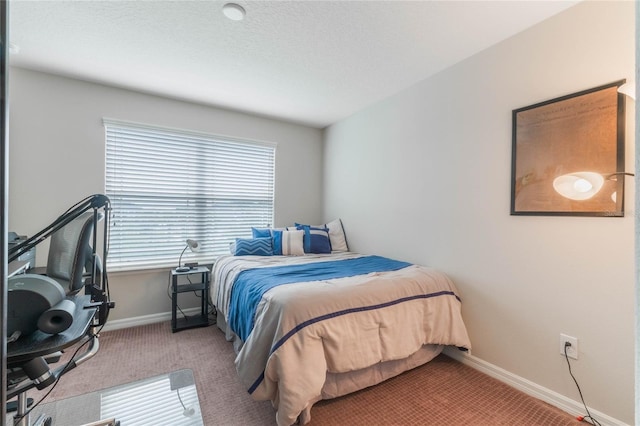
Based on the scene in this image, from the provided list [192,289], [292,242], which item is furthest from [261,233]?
[192,289]

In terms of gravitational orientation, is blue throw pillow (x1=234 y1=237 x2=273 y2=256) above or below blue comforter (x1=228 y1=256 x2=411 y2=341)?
above

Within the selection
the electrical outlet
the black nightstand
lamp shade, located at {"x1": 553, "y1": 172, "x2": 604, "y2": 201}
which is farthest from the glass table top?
lamp shade, located at {"x1": 553, "y1": 172, "x2": 604, "y2": 201}

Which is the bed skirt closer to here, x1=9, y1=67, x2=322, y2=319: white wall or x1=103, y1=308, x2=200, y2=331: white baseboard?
x1=103, y1=308, x2=200, y2=331: white baseboard

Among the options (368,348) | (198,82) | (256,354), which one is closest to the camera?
(256,354)

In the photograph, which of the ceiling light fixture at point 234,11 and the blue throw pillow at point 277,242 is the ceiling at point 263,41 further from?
the blue throw pillow at point 277,242

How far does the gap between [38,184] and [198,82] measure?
1.69 m

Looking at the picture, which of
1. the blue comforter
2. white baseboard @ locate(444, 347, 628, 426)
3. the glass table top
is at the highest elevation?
the blue comforter

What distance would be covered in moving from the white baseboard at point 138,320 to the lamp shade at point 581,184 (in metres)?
3.44

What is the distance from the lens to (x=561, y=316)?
5.67 feet

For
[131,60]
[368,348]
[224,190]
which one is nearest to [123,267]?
[224,190]

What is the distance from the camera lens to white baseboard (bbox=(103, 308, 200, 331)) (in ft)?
9.06

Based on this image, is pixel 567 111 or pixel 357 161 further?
pixel 357 161

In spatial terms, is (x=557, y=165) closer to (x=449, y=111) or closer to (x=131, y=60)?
(x=449, y=111)

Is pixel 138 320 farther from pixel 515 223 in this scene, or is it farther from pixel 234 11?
pixel 515 223
